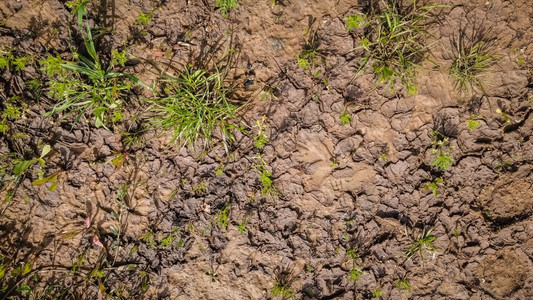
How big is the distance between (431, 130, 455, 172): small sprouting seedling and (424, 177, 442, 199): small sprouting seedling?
0.10m

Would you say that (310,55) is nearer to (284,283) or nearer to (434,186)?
(434,186)

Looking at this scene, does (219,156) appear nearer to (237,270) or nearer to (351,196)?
(237,270)

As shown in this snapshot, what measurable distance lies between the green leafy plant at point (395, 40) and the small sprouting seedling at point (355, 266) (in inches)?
56.6

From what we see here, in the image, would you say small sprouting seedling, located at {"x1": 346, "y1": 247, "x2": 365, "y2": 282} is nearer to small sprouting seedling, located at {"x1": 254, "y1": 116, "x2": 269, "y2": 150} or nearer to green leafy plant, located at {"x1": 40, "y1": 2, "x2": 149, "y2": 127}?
small sprouting seedling, located at {"x1": 254, "y1": 116, "x2": 269, "y2": 150}

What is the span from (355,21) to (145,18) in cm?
174

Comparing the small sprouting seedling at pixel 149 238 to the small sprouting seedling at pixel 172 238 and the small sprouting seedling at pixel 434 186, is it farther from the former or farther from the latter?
the small sprouting seedling at pixel 434 186

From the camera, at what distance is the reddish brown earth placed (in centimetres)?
265

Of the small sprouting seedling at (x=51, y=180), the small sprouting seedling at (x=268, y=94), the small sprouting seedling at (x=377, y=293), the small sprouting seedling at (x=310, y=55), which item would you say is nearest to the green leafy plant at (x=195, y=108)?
the small sprouting seedling at (x=268, y=94)

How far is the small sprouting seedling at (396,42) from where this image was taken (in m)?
2.61

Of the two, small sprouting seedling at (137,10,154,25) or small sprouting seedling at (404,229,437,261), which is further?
small sprouting seedling at (404,229,437,261)

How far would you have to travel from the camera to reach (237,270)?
2.72m

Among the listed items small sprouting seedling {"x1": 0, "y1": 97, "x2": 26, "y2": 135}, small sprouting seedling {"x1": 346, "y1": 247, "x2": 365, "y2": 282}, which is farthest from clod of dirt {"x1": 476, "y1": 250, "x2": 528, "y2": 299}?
small sprouting seedling {"x1": 0, "y1": 97, "x2": 26, "y2": 135}

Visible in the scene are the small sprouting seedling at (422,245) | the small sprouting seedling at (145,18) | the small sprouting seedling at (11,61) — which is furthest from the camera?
the small sprouting seedling at (422,245)

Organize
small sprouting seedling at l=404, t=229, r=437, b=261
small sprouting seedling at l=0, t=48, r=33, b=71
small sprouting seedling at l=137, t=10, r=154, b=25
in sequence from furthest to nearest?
small sprouting seedling at l=404, t=229, r=437, b=261, small sprouting seedling at l=137, t=10, r=154, b=25, small sprouting seedling at l=0, t=48, r=33, b=71
